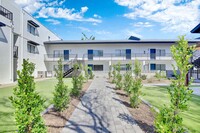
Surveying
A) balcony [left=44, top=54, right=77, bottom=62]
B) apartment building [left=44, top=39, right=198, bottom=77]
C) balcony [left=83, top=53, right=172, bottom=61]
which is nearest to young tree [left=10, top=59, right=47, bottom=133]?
apartment building [left=44, top=39, right=198, bottom=77]

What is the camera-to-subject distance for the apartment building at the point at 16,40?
1853 cm

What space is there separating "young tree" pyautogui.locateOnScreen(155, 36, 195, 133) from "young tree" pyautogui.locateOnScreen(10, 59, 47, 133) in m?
2.79

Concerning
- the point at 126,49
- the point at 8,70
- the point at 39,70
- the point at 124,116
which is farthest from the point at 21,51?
the point at 124,116

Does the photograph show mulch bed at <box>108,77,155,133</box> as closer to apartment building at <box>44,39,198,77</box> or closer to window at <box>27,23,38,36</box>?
window at <box>27,23,38,36</box>

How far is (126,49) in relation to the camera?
109 ft

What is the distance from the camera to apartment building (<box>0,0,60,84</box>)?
60.8 ft

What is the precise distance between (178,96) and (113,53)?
29.4 m

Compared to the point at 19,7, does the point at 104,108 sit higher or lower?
lower

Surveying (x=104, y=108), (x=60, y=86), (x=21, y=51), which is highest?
(x=21, y=51)

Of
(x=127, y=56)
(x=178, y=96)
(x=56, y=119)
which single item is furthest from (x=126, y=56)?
(x=178, y=96)

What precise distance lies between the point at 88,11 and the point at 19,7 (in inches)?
465

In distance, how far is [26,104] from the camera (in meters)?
3.96

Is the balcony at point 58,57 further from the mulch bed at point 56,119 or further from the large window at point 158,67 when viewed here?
the mulch bed at point 56,119

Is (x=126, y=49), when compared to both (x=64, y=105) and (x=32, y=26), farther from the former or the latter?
(x=64, y=105)
